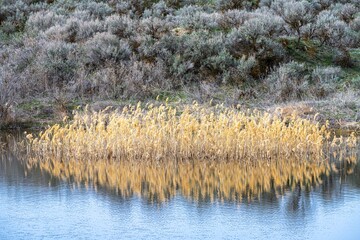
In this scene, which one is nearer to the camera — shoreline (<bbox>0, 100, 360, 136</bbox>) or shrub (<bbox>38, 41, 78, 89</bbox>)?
shoreline (<bbox>0, 100, 360, 136</bbox>)

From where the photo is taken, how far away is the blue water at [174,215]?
29.3ft

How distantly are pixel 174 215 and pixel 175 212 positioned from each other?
17cm

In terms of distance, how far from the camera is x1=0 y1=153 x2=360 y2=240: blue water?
8.94 meters

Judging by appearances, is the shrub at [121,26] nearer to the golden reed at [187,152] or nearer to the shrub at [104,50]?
the shrub at [104,50]

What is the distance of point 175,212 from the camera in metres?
10.0

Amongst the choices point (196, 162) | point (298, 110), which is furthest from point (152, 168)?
point (298, 110)

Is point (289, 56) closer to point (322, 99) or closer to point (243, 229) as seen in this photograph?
point (322, 99)

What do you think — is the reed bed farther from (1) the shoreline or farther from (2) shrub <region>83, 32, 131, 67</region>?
(2) shrub <region>83, 32, 131, 67</region>

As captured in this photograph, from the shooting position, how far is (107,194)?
11.3 metres

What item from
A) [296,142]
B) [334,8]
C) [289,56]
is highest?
[334,8]

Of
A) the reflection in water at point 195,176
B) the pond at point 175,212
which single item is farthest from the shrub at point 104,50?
the pond at point 175,212

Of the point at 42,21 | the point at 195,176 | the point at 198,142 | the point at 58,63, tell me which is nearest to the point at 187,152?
the point at 198,142

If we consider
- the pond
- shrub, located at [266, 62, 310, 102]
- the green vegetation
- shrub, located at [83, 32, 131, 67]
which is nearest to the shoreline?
the green vegetation

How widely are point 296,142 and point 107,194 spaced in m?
4.04
